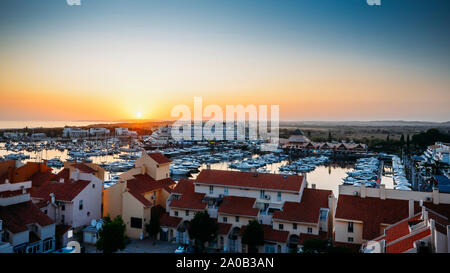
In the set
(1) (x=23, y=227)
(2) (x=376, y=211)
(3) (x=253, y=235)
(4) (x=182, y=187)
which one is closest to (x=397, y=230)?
(2) (x=376, y=211)

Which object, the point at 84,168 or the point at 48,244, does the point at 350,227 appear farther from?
the point at 84,168

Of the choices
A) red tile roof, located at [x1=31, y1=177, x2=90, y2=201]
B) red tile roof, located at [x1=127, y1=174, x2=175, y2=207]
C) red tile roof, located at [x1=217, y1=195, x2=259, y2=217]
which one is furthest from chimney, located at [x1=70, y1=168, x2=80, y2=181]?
red tile roof, located at [x1=217, y1=195, x2=259, y2=217]

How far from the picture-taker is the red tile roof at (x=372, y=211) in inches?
392

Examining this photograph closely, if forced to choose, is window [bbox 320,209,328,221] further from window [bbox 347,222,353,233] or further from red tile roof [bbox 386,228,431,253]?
red tile roof [bbox 386,228,431,253]

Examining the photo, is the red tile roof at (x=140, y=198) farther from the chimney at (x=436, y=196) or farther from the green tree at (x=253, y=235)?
the chimney at (x=436, y=196)

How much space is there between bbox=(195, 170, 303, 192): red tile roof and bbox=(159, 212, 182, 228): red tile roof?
5.57 ft

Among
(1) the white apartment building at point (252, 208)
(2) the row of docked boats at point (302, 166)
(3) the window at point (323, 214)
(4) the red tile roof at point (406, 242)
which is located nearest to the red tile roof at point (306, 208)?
(1) the white apartment building at point (252, 208)

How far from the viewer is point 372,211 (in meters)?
10.5

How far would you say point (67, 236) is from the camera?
11.1 meters

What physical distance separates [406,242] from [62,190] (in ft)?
37.0

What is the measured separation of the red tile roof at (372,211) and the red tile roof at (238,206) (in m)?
2.78

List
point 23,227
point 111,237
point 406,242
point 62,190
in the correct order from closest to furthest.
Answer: point 406,242
point 23,227
point 111,237
point 62,190
